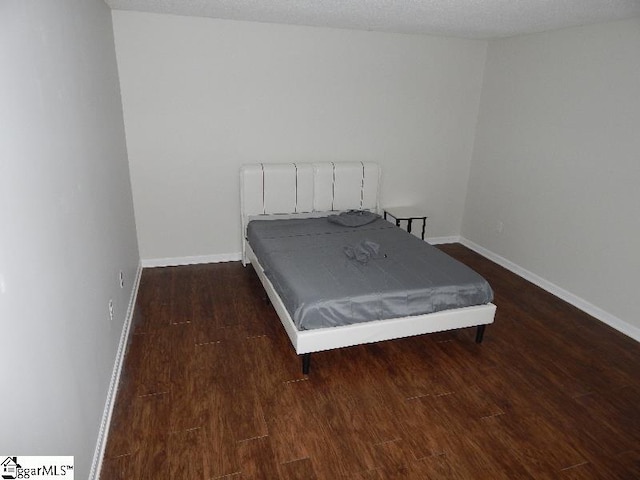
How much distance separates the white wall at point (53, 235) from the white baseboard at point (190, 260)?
1634 millimetres

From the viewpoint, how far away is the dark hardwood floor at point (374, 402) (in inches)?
86.4

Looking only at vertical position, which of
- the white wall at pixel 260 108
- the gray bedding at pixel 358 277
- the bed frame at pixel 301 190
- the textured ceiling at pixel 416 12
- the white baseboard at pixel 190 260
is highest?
the textured ceiling at pixel 416 12

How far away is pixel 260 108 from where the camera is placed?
14.2 feet

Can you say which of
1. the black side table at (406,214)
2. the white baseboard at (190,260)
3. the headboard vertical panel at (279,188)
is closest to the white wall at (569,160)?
the black side table at (406,214)

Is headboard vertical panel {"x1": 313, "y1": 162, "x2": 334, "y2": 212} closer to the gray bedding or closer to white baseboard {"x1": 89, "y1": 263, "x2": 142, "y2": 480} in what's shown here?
the gray bedding

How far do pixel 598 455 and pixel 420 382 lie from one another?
3.35ft

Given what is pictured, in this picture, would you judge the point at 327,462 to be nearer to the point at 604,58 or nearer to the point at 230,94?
the point at 230,94

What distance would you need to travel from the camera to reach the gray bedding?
282 centimetres

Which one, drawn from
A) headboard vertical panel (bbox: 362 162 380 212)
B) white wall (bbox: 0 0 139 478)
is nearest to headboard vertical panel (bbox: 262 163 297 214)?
headboard vertical panel (bbox: 362 162 380 212)

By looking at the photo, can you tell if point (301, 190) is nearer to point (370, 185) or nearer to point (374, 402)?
point (370, 185)

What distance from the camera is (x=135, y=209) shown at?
4277mm

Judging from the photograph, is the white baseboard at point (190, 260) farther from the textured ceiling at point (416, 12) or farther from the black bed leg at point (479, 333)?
the black bed leg at point (479, 333)

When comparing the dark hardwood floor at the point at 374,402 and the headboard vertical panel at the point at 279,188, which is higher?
the headboard vertical panel at the point at 279,188

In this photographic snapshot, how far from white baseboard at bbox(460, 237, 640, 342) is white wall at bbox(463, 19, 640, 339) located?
15 mm
